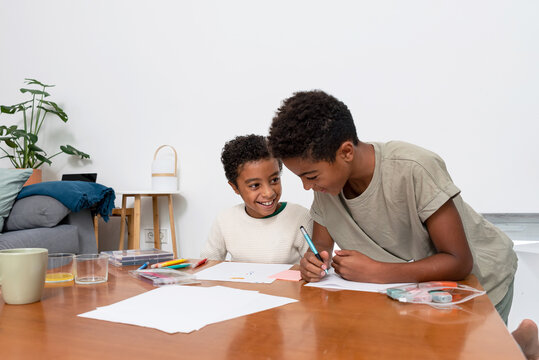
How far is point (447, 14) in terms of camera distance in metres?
2.36

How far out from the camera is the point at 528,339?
93 cm

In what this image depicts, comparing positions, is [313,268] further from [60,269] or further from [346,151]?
[60,269]

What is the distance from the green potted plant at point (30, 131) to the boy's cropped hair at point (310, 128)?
8.50ft

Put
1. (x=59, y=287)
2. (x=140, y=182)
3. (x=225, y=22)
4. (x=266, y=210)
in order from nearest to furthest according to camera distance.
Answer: (x=59, y=287)
(x=266, y=210)
(x=225, y=22)
(x=140, y=182)

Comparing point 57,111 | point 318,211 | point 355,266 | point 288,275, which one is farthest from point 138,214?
point 355,266

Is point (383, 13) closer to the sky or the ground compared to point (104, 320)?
closer to the sky

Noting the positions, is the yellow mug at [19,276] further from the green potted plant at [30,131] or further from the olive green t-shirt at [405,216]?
the green potted plant at [30,131]

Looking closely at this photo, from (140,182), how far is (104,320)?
265cm

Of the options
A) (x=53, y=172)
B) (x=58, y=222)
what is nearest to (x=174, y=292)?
(x=58, y=222)

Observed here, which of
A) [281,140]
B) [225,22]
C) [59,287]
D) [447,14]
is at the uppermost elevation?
[225,22]

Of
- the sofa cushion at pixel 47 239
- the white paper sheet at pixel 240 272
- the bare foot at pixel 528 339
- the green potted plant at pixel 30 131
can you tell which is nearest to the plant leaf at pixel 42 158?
the green potted plant at pixel 30 131

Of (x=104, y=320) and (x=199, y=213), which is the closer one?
(x=104, y=320)

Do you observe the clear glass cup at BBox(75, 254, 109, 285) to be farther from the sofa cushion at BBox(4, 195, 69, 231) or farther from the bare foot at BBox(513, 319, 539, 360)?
the sofa cushion at BBox(4, 195, 69, 231)

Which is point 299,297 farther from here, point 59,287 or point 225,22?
point 225,22
